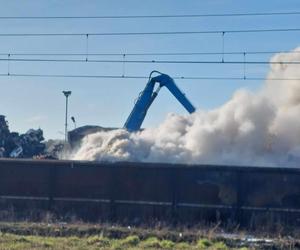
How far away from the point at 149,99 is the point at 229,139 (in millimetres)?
5048

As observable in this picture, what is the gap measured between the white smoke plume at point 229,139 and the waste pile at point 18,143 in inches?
106

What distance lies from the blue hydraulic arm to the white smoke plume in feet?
4.34

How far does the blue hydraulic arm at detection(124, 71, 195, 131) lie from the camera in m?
31.0

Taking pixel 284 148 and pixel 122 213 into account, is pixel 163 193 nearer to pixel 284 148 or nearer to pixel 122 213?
pixel 122 213

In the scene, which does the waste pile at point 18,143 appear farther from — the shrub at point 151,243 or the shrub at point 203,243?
the shrub at point 203,243

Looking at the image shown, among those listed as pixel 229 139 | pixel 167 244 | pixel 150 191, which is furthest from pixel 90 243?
pixel 229 139

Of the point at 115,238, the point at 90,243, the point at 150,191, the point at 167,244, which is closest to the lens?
the point at 90,243

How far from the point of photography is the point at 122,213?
48.2 feet

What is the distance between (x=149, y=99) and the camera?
103 feet

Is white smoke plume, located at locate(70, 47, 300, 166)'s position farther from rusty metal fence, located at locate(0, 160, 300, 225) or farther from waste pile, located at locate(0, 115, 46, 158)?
rusty metal fence, located at locate(0, 160, 300, 225)

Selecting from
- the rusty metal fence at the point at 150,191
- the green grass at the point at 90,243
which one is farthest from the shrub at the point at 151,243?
the rusty metal fence at the point at 150,191

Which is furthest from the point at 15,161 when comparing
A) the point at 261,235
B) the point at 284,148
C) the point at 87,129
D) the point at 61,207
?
the point at 87,129

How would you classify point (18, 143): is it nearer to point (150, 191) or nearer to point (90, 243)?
point (150, 191)

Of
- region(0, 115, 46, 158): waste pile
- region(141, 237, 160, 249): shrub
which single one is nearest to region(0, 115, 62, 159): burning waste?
region(0, 115, 46, 158): waste pile
